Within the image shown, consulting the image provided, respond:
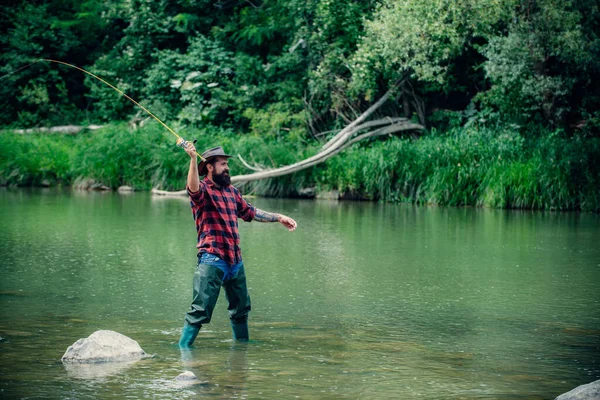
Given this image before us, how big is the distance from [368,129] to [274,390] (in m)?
21.0

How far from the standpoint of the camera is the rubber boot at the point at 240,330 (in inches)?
297

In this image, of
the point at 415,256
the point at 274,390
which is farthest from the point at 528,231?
the point at 274,390

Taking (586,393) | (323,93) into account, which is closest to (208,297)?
(586,393)

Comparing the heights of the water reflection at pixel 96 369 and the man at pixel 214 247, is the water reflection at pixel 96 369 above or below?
below

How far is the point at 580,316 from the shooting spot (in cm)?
890

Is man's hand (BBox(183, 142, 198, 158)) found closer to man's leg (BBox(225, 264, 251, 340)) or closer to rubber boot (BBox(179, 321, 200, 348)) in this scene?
man's leg (BBox(225, 264, 251, 340))

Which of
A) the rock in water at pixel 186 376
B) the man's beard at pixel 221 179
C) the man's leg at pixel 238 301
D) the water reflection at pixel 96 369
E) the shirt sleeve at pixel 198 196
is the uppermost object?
the man's beard at pixel 221 179

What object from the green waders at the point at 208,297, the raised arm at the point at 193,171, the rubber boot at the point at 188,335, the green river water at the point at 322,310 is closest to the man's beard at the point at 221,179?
the raised arm at the point at 193,171

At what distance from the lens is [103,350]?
6.84 meters

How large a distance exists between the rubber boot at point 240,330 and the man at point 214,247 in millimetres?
113

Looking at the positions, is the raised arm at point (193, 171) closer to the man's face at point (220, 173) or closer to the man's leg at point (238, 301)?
the man's face at point (220, 173)

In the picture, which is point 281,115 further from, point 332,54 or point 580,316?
point 580,316

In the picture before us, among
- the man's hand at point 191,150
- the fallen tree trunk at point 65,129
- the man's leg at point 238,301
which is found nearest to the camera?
the man's hand at point 191,150

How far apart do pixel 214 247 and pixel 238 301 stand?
53 cm
